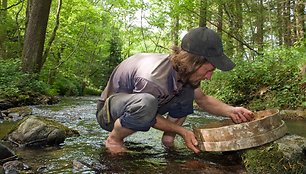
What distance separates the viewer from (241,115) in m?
2.92

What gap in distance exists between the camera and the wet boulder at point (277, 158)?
7.66 ft

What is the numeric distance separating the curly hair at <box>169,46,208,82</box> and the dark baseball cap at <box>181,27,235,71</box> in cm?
3

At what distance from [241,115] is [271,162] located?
2.04 ft

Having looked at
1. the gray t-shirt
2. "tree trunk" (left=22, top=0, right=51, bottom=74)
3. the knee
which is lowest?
the knee

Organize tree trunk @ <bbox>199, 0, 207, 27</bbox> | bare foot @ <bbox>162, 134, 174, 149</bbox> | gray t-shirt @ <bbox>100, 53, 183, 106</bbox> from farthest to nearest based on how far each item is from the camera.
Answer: tree trunk @ <bbox>199, 0, 207, 27</bbox>
bare foot @ <bbox>162, 134, 174, 149</bbox>
gray t-shirt @ <bbox>100, 53, 183, 106</bbox>

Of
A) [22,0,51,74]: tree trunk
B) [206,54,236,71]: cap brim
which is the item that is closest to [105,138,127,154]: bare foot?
[206,54,236,71]: cap brim

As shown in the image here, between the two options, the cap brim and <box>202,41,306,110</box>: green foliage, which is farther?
<box>202,41,306,110</box>: green foliage

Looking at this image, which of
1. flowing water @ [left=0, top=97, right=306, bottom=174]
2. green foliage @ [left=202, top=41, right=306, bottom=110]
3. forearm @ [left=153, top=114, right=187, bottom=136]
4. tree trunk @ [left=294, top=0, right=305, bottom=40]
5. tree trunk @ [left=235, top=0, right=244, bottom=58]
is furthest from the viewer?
tree trunk @ [left=235, top=0, right=244, bottom=58]

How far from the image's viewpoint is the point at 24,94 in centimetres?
841

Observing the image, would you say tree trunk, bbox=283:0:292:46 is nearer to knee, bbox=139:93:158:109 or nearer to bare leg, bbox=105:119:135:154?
bare leg, bbox=105:119:135:154

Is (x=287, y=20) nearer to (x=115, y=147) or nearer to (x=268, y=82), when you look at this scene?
(x=268, y=82)

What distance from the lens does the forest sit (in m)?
8.38

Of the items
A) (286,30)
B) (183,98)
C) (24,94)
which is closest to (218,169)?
(183,98)

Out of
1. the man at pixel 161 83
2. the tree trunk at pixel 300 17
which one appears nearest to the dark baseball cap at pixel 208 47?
the man at pixel 161 83
